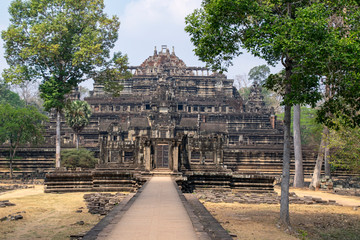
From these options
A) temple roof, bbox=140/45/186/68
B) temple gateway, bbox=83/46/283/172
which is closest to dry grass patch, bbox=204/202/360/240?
temple gateway, bbox=83/46/283/172

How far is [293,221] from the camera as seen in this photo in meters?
13.6

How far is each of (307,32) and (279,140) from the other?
4500cm

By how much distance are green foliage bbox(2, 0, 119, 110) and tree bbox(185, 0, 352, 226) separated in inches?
767

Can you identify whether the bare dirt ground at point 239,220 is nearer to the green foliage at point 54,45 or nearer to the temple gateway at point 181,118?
the temple gateway at point 181,118

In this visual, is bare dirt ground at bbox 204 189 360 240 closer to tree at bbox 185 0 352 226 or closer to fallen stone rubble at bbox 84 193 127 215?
tree at bbox 185 0 352 226

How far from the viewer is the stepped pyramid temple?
73.7 ft

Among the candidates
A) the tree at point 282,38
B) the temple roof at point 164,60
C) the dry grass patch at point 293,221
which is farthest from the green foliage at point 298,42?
the temple roof at point 164,60

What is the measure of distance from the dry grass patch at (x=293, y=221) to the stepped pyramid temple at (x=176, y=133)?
5053 mm

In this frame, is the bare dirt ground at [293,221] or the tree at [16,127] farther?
the tree at [16,127]

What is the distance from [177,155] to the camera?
21.4 m

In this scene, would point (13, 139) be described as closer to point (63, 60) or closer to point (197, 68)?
point (63, 60)

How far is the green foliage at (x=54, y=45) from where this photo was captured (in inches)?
1204

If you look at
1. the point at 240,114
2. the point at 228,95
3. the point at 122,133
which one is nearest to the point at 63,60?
the point at 122,133

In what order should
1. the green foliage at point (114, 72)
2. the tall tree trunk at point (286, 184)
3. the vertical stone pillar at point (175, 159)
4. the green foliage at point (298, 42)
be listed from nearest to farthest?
the green foliage at point (298, 42), the tall tree trunk at point (286, 184), the vertical stone pillar at point (175, 159), the green foliage at point (114, 72)
